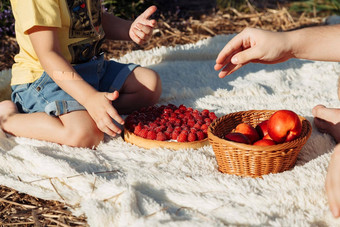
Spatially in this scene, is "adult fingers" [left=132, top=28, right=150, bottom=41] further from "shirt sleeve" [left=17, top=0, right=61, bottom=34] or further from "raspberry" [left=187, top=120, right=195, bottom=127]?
"raspberry" [left=187, top=120, right=195, bottom=127]

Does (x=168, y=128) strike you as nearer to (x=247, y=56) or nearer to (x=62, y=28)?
(x=247, y=56)

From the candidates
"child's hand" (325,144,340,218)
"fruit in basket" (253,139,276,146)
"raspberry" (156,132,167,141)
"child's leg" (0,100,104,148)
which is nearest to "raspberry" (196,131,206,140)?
"raspberry" (156,132,167,141)

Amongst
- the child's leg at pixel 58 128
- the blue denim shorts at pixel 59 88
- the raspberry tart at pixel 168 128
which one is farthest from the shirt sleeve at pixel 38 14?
the raspberry tart at pixel 168 128

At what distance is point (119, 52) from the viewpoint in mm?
2555

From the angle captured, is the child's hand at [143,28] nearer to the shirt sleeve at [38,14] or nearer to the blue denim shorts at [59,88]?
the blue denim shorts at [59,88]

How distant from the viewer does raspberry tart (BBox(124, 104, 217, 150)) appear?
147 cm

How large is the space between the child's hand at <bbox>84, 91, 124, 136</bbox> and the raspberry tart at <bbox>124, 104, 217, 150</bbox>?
96 mm

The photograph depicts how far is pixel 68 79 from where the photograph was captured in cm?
150

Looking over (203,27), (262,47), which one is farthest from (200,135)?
(203,27)

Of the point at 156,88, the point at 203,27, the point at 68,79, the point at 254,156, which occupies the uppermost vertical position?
the point at 68,79

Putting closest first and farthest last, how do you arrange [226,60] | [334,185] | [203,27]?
[334,185]
[226,60]
[203,27]

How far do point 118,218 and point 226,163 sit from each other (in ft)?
1.19

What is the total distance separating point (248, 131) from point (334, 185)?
1.15ft

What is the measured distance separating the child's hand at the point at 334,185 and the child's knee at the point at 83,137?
795mm
